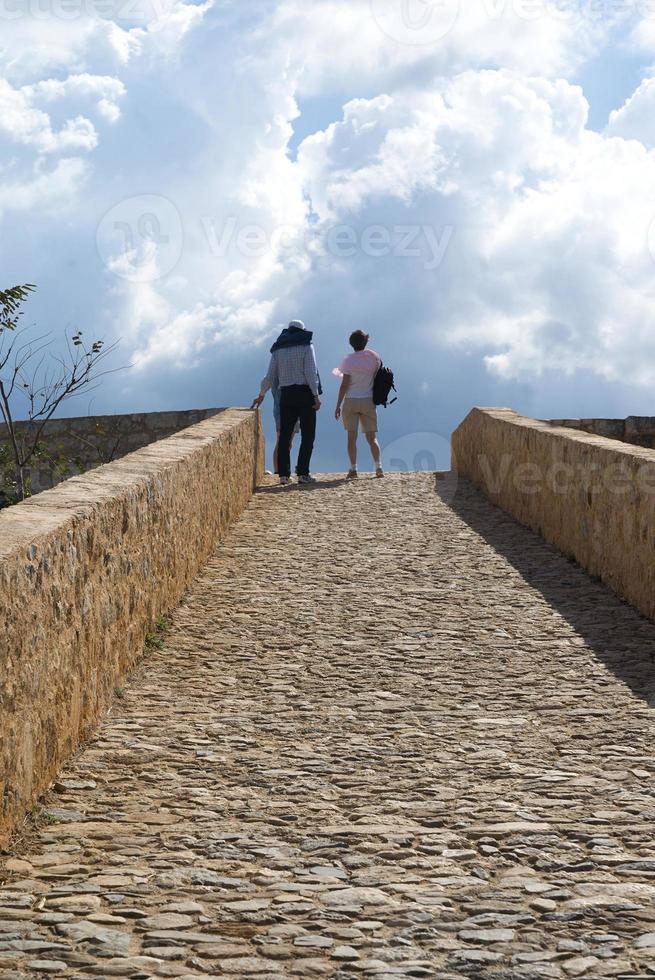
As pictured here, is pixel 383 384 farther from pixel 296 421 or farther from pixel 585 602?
pixel 585 602

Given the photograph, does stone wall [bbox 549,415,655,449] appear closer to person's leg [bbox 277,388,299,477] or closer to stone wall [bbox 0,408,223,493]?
person's leg [bbox 277,388,299,477]

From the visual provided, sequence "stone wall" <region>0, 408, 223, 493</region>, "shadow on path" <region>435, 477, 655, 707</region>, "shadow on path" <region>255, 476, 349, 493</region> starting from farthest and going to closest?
"stone wall" <region>0, 408, 223, 493</region> → "shadow on path" <region>255, 476, 349, 493</region> → "shadow on path" <region>435, 477, 655, 707</region>

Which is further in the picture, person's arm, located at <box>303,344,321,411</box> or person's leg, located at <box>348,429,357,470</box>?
person's leg, located at <box>348,429,357,470</box>

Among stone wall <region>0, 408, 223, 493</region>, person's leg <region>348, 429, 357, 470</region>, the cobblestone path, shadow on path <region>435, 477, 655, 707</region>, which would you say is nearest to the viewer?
the cobblestone path

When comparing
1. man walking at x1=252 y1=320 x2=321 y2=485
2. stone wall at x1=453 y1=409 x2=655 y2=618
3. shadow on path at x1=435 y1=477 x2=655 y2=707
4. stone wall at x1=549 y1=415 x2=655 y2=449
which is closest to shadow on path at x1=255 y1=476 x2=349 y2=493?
man walking at x1=252 y1=320 x2=321 y2=485

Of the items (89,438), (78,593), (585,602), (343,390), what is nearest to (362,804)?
(78,593)

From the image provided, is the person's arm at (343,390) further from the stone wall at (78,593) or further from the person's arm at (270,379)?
the stone wall at (78,593)

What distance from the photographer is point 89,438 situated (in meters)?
15.1

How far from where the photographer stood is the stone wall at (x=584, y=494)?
21.0 feet

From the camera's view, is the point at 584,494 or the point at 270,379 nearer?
the point at 584,494

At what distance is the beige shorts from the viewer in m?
13.0

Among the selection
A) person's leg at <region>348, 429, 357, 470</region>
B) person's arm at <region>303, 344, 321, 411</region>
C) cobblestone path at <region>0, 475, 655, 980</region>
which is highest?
person's arm at <region>303, 344, 321, 411</region>

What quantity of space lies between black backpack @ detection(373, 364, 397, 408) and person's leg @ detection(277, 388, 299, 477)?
94 centimetres

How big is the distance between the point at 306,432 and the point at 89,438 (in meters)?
3.68
